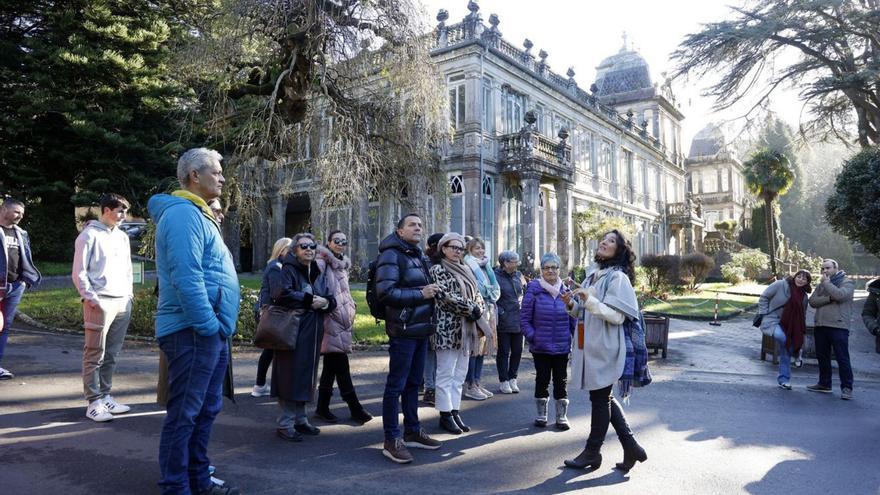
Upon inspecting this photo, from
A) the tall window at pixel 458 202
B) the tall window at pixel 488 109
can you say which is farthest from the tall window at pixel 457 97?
the tall window at pixel 458 202

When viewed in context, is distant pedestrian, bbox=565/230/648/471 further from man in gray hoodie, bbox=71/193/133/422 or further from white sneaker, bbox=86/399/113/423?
man in gray hoodie, bbox=71/193/133/422

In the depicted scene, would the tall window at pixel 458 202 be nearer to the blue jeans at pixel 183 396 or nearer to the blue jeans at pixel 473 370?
the blue jeans at pixel 473 370

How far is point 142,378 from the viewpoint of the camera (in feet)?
23.6

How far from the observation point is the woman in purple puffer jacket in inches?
229

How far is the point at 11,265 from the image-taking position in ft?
20.9

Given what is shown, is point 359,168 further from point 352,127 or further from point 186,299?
point 186,299

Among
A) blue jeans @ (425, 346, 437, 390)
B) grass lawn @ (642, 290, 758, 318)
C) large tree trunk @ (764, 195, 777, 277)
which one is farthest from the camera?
large tree trunk @ (764, 195, 777, 277)

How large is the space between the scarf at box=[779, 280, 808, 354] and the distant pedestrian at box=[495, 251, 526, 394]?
14.7 feet

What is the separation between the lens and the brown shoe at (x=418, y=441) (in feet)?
16.1

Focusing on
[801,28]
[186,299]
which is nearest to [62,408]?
[186,299]

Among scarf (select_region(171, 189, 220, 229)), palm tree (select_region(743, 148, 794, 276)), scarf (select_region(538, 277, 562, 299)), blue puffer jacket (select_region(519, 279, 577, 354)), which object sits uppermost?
palm tree (select_region(743, 148, 794, 276))


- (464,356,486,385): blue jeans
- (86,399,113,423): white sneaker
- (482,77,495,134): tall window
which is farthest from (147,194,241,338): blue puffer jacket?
(482,77,495,134): tall window

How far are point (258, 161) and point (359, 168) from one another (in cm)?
261

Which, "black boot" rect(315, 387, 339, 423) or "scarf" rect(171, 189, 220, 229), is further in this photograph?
"black boot" rect(315, 387, 339, 423)
